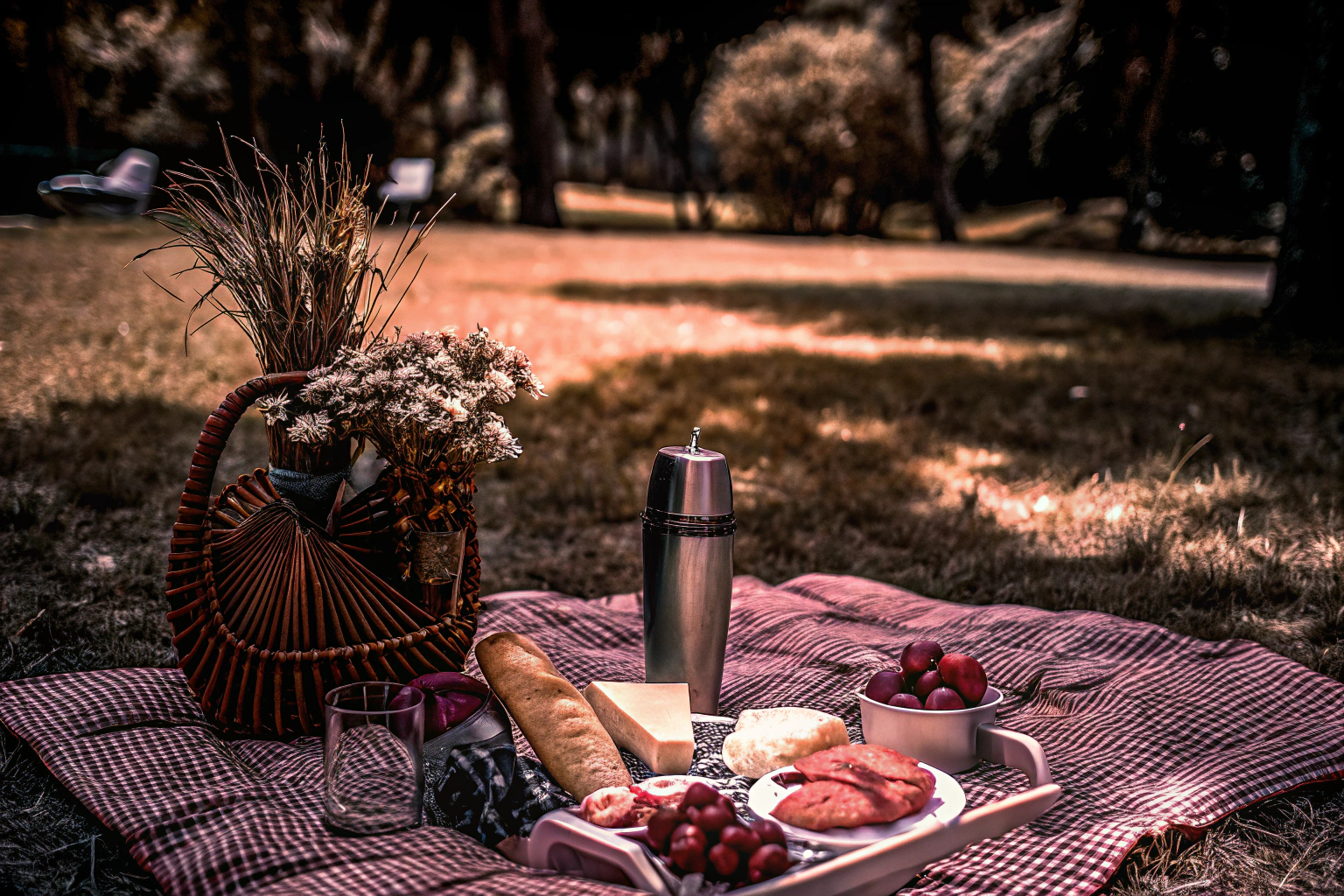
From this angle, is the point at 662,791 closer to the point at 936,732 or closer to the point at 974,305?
the point at 936,732

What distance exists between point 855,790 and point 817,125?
92.4 ft

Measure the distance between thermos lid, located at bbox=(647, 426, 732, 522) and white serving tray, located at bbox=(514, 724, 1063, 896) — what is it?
2.66ft

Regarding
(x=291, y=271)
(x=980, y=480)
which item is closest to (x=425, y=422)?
(x=291, y=271)

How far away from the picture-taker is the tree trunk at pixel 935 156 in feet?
84.8

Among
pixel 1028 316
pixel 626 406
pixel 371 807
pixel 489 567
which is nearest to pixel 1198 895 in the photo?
pixel 371 807

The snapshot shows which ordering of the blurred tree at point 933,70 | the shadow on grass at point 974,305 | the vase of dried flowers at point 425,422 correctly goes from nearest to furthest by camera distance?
the vase of dried flowers at point 425,422 → the shadow on grass at point 974,305 → the blurred tree at point 933,70

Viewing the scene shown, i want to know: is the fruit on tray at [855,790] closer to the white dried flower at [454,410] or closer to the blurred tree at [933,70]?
the white dried flower at [454,410]

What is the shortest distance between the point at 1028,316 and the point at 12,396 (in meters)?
9.90

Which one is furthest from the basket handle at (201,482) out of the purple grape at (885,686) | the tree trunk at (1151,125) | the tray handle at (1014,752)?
the tree trunk at (1151,125)

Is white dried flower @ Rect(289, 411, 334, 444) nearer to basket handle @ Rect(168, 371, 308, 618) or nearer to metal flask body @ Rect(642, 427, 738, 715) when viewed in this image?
basket handle @ Rect(168, 371, 308, 618)

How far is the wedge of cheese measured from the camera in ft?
8.17

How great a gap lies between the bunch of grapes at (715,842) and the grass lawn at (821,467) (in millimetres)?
878

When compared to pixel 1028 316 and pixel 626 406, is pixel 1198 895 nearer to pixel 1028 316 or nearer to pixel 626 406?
pixel 626 406

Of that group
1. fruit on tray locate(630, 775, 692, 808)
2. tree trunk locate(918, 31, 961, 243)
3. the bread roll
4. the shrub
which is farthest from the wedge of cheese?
the shrub
